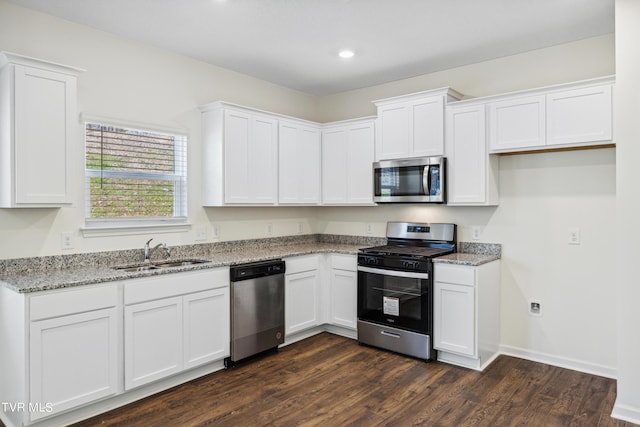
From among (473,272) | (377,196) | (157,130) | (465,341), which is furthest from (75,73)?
(465,341)

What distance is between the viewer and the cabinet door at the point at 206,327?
317cm

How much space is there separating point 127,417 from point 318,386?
132 centimetres

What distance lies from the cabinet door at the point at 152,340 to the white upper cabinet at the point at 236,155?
118 cm

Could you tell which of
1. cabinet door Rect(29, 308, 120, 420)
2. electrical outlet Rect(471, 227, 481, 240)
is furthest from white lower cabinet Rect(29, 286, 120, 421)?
electrical outlet Rect(471, 227, 481, 240)

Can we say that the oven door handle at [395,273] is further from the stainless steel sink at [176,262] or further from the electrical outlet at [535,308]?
the stainless steel sink at [176,262]

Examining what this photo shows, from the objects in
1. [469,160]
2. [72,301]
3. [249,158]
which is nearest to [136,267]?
[72,301]

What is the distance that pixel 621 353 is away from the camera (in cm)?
269

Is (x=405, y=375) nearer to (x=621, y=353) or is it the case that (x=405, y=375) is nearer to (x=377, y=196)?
(x=621, y=353)

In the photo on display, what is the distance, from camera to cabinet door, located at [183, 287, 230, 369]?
3168 mm

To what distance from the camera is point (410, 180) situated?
405 centimetres

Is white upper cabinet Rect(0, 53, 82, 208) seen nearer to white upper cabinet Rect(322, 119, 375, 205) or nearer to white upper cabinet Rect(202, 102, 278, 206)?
white upper cabinet Rect(202, 102, 278, 206)

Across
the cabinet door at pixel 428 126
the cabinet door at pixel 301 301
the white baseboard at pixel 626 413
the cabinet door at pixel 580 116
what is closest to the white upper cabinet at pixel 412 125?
the cabinet door at pixel 428 126

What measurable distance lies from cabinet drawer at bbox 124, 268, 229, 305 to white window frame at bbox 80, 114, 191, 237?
69 cm

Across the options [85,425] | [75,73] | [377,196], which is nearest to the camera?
[85,425]
